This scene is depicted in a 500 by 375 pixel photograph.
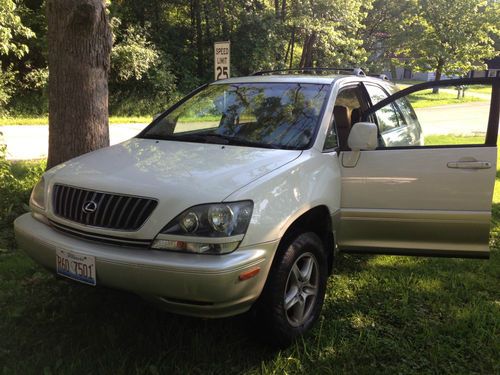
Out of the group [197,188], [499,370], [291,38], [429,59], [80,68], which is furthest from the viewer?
[429,59]

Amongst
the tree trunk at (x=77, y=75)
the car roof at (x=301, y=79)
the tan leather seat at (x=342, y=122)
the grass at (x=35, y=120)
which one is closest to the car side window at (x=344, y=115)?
the tan leather seat at (x=342, y=122)

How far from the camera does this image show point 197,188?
254 centimetres

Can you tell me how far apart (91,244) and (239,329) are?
1119mm

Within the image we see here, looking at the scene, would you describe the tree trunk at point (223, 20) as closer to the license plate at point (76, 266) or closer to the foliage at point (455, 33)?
the foliage at point (455, 33)

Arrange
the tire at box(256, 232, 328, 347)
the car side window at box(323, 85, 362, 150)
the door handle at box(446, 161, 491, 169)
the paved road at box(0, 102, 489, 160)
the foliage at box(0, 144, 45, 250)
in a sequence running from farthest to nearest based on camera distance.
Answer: the paved road at box(0, 102, 489, 160) → the foliage at box(0, 144, 45, 250) → the car side window at box(323, 85, 362, 150) → the door handle at box(446, 161, 491, 169) → the tire at box(256, 232, 328, 347)

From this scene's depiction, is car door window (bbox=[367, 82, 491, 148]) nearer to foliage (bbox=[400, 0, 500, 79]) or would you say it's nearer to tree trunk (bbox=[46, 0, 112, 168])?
tree trunk (bbox=[46, 0, 112, 168])

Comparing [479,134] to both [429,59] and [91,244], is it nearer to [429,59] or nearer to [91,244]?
[91,244]

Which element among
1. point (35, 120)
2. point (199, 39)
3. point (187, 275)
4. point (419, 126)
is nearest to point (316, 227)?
point (187, 275)

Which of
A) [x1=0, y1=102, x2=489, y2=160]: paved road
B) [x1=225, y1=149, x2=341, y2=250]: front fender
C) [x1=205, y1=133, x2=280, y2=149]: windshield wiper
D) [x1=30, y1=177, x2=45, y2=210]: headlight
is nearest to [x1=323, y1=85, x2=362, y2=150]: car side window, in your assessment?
[x1=225, y1=149, x2=341, y2=250]: front fender

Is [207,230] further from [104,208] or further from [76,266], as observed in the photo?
[76,266]

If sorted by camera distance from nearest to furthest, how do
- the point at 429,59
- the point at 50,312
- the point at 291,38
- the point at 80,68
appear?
the point at 50,312, the point at 80,68, the point at 291,38, the point at 429,59

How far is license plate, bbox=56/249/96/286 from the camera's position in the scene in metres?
2.56

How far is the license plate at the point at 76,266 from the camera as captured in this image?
2564 mm

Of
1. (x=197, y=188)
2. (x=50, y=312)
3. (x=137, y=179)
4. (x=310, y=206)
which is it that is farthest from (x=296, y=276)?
(x=50, y=312)
